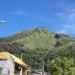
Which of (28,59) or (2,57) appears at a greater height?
(28,59)

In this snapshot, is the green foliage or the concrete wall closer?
the concrete wall

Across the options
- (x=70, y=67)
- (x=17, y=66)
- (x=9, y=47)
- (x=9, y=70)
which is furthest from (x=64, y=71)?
(x=9, y=70)

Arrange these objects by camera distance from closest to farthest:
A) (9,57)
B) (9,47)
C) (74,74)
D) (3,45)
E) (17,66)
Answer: (9,57) → (17,66) → (3,45) → (9,47) → (74,74)

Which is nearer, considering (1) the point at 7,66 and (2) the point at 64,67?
(1) the point at 7,66

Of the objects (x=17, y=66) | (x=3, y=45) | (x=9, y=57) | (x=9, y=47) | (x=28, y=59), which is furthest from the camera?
(x=28, y=59)

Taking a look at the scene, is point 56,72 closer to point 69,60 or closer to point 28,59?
point 69,60

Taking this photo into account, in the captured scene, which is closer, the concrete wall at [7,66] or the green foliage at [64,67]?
the concrete wall at [7,66]

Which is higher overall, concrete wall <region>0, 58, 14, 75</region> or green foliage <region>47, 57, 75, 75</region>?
green foliage <region>47, 57, 75, 75</region>

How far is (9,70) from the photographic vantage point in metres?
53.9

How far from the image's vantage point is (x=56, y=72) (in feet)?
270

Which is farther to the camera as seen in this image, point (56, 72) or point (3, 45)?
point (56, 72)

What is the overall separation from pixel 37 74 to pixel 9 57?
28.7 metres

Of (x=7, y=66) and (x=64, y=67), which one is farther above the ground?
(x=64, y=67)

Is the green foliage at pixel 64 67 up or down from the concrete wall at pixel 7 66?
up
